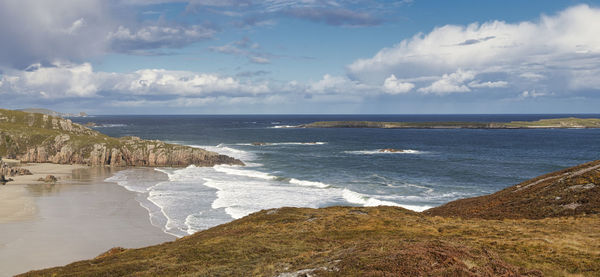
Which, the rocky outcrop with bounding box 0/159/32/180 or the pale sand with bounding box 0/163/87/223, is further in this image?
the rocky outcrop with bounding box 0/159/32/180

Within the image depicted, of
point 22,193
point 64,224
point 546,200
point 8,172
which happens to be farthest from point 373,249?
point 8,172

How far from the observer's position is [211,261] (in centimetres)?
2044

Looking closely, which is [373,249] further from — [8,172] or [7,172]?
[8,172]

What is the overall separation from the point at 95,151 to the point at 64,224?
5648 centimetres

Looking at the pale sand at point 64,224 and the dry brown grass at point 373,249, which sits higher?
the dry brown grass at point 373,249

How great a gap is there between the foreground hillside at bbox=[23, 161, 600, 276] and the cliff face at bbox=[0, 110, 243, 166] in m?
60.3

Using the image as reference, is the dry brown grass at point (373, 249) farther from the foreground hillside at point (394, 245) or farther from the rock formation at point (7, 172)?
the rock formation at point (7, 172)

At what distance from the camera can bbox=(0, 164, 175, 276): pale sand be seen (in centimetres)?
3005

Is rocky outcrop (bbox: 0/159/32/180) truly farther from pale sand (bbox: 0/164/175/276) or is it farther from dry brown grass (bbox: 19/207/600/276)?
dry brown grass (bbox: 19/207/600/276)

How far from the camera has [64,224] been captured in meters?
38.9

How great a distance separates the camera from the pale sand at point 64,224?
30.0m

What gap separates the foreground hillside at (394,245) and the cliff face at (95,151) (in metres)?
60.3

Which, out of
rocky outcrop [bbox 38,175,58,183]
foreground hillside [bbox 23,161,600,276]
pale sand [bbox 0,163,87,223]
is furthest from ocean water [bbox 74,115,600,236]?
foreground hillside [bbox 23,161,600,276]

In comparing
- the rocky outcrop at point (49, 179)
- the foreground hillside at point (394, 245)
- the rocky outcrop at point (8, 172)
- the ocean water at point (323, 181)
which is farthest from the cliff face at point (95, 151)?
the foreground hillside at point (394, 245)
